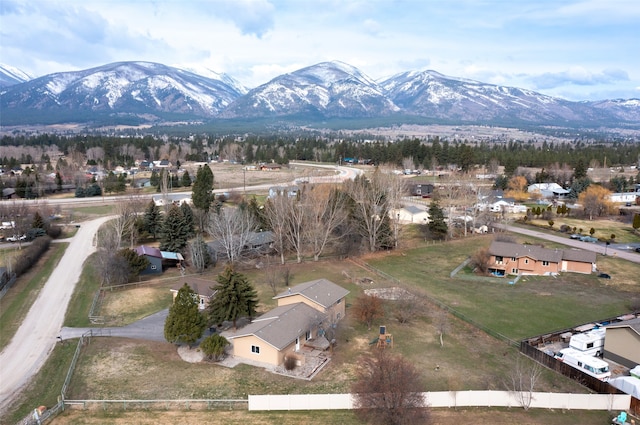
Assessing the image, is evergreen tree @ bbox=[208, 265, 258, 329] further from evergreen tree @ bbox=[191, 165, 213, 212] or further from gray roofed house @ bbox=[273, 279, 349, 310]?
evergreen tree @ bbox=[191, 165, 213, 212]

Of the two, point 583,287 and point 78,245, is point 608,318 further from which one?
point 78,245

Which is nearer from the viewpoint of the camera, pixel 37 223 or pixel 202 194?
pixel 37 223

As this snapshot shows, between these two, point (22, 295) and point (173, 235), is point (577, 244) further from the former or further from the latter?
point (22, 295)

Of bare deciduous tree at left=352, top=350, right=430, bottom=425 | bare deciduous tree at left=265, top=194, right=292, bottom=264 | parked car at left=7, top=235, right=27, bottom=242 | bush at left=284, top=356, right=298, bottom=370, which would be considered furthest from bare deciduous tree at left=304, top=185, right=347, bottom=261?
parked car at left=7, top=235, right=27, bottom=242

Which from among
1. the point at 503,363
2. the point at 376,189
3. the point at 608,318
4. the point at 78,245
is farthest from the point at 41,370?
the point at 376,189

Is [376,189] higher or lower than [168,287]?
higher

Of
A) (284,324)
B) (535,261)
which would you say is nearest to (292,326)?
(284,324)

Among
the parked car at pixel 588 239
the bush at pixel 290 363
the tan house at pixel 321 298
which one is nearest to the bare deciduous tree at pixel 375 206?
the tan house at pixel 321 298
